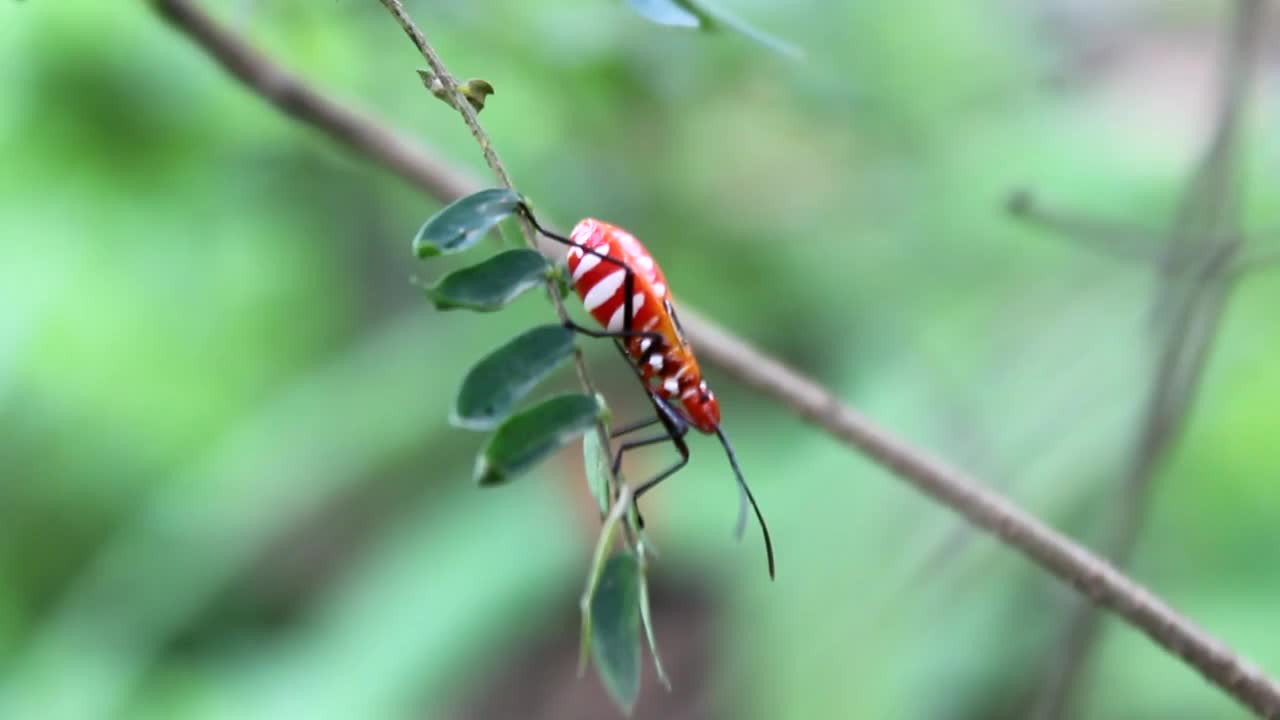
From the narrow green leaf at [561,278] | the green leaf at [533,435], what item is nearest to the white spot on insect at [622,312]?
the narrow green leaf at [561,278]

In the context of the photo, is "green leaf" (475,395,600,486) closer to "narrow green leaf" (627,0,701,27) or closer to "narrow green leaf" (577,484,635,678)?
"narrow green leaf" (577,484,635,678)

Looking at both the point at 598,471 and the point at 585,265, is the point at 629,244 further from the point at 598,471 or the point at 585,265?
the point at 598,471

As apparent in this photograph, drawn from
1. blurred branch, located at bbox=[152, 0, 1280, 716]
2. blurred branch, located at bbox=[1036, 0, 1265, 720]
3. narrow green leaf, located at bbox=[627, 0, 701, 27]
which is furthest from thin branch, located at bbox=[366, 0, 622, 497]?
blurred branch, located at bbox=[1036, 0, 1265, 720]

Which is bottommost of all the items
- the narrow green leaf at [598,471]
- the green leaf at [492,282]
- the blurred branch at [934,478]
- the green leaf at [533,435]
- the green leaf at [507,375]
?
the blurred branch at [934,478]

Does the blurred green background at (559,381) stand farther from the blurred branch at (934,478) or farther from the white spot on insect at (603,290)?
the white spot on insect at (603,290)

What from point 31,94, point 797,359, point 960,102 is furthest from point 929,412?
point 31,94

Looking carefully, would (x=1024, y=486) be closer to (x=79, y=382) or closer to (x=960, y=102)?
(x=960, y=102)
